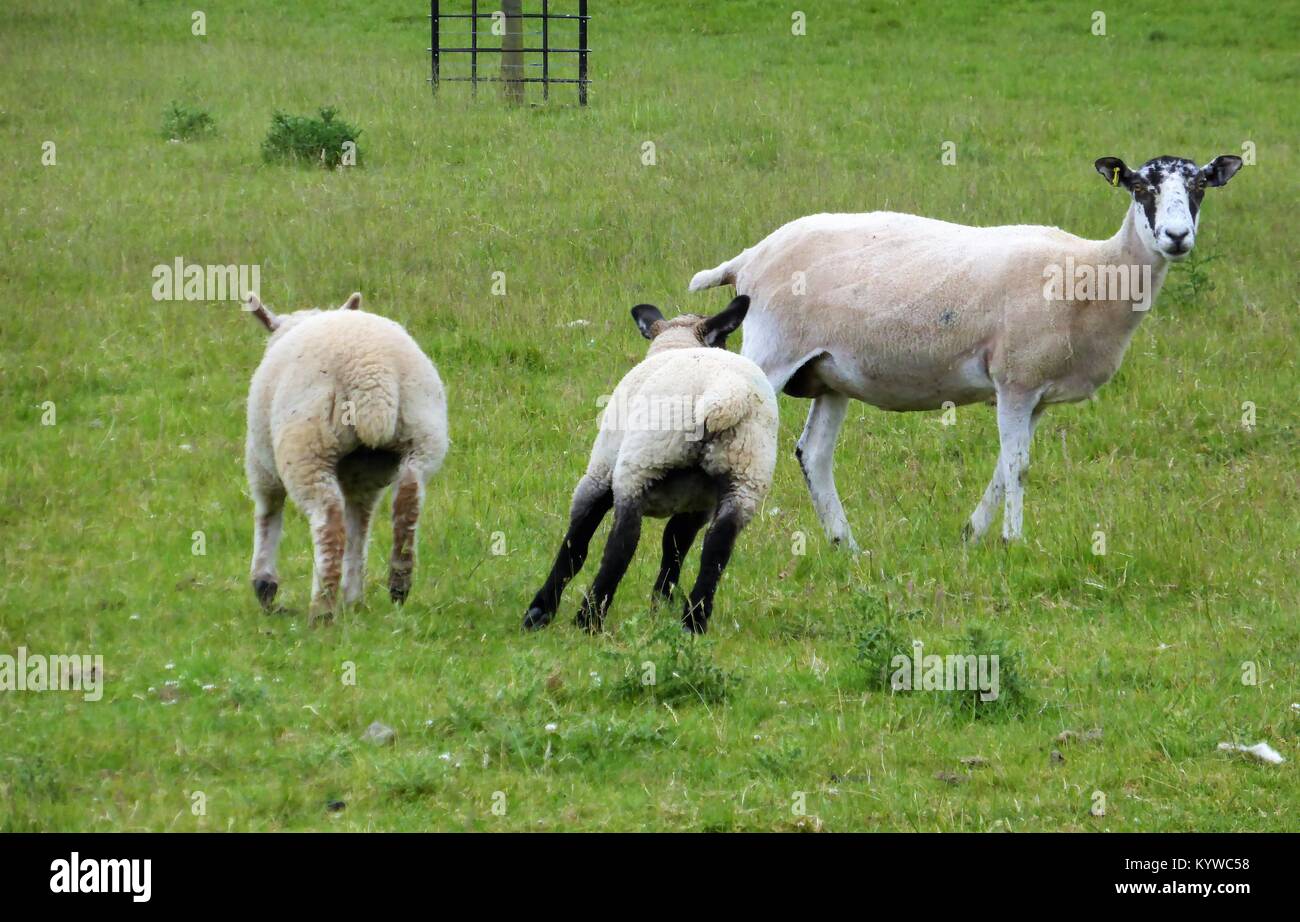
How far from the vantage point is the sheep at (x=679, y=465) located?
7.44m

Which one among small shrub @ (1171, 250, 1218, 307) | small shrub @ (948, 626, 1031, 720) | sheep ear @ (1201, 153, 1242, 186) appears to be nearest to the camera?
small shrub @ (948, 626, 1031, 720)

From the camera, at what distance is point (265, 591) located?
7840mm

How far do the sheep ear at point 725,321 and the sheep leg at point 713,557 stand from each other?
139 cm

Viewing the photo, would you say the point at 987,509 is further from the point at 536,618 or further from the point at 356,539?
the point at 356,539

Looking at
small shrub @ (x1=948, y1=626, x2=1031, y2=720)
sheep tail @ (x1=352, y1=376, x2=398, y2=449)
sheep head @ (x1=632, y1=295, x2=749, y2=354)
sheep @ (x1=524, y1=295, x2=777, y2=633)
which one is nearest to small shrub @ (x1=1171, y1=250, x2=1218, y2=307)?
sheep head @ (x1=632, y1=295, x2=749, y2=354)

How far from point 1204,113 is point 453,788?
20.9 metres

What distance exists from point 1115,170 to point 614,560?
415cm

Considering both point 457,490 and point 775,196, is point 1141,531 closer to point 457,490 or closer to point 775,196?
point 457,490

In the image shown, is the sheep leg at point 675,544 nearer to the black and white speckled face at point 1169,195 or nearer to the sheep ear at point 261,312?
the sheep ear at point 261,312

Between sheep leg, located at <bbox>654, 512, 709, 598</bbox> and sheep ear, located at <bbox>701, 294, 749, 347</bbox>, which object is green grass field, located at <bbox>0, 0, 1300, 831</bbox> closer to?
sheep leg, located at <bbox>654, 512, 709, 598</bbox>

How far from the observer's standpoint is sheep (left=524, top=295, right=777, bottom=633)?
7.44 metres

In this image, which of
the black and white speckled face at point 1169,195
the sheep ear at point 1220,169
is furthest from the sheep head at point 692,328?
the sheep ear at point 1220,169

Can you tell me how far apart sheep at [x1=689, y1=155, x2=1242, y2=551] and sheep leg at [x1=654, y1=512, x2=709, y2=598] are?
1688mm

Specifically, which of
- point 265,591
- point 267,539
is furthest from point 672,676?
point 267,539
